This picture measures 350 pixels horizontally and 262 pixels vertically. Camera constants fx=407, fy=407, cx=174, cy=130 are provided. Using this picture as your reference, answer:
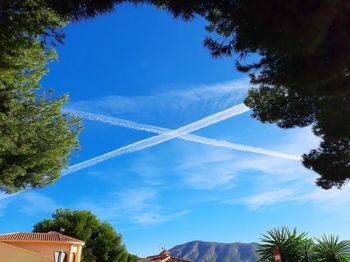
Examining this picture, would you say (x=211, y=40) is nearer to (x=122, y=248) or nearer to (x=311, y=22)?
(x=311, y=22)

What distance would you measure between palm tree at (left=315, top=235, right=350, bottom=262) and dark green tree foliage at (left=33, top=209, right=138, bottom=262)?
24.4m

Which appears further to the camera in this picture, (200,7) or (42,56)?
(42,56)

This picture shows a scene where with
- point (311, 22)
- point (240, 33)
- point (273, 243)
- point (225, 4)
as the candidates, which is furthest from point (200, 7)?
point (273, 243)

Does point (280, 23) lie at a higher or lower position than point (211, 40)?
lower

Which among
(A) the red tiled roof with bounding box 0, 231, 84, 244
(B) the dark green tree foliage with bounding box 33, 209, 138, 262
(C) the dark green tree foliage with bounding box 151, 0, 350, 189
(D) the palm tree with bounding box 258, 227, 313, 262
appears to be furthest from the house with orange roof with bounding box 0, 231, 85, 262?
(C) the dark green tree foliage with bounding box 151, 0, 350, 189

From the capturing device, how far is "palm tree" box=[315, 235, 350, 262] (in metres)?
24.5

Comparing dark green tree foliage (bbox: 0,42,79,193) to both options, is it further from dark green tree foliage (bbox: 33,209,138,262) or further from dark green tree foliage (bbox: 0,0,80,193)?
dark green tree foliage (bbox: 33,209,138,262)

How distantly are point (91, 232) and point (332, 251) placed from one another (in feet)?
89.0

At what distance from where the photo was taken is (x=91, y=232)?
4416 cm

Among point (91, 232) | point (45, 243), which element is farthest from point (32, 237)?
point (91, 232)

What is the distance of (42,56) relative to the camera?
46.0 ft

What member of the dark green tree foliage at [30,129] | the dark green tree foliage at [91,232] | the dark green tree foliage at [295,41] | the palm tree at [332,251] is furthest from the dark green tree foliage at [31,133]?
the dark green tree foliage at [91,232]

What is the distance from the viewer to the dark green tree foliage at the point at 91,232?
1700 inches

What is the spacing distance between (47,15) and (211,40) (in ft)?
11.2
